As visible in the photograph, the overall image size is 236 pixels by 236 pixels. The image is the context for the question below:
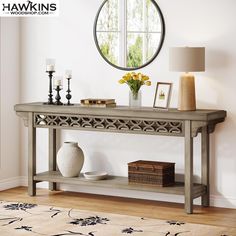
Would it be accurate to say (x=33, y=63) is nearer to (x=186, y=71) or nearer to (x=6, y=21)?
(x=6, y=21)

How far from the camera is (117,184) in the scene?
5797 millimetres

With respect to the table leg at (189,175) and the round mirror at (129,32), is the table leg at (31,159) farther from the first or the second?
the table leg at (189,175)

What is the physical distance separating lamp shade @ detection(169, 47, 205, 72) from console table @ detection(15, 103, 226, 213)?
14.7 inches

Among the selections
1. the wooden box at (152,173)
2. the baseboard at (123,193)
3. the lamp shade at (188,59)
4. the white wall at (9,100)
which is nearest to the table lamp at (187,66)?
the lamp shade at (188,59)

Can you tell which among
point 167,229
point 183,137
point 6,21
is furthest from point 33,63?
point 167,229

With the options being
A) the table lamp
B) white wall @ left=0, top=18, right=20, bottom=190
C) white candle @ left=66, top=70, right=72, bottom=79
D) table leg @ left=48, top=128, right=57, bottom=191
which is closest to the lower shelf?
table leg @ left=48, top=128, right=57, bottom=191

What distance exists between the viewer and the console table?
17.8ft

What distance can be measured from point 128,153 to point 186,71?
111 centimetres

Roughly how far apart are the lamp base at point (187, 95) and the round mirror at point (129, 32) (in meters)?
0.53

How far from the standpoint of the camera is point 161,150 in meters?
5.98

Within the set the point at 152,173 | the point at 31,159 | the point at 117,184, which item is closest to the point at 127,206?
the point at 117,184

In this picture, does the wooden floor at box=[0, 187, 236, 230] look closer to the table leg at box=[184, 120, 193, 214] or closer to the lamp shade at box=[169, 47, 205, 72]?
the table leg at box=[184, 120, 193, 214]

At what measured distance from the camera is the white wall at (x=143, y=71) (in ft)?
18.6

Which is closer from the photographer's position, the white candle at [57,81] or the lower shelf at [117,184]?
the lower shelf at [117,184]
